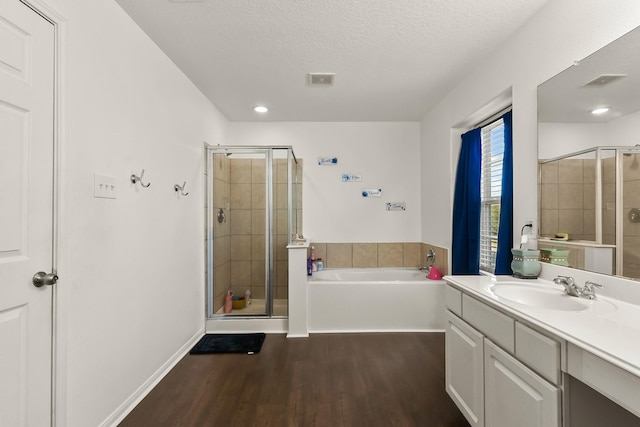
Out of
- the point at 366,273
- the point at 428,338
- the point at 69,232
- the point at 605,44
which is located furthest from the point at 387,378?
the point at 605,44

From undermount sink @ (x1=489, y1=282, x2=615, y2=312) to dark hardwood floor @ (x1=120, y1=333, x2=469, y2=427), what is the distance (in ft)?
2.76

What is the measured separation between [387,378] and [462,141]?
240cm

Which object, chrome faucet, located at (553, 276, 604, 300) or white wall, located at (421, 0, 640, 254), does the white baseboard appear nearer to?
chrome faucet, located at (553, 276, 604, 300)

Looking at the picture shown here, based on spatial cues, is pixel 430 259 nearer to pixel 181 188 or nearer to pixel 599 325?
pixel 599 325

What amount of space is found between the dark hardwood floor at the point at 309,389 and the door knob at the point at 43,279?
106 cm

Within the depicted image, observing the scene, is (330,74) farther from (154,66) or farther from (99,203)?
(99,203)

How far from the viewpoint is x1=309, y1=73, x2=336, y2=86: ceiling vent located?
103 inches

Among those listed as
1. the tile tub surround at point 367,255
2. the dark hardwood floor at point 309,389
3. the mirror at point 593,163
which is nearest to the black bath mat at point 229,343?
the dark hardwood floor at point 309,389

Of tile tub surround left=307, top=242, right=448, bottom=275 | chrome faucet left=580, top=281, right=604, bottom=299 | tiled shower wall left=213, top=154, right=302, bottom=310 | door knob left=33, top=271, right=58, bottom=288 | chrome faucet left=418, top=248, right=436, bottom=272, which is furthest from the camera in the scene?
tile tub surround left=307, top=242, right=448, bottom=275

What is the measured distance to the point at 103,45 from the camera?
5.38 ft

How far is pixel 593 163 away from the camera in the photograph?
4.79 ft

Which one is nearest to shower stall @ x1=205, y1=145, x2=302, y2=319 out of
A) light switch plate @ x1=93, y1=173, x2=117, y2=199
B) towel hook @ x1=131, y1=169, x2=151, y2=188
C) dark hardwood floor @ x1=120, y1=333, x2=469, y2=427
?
dark hardwood floor @ x1=120, y1=333, x2=469, y2=427

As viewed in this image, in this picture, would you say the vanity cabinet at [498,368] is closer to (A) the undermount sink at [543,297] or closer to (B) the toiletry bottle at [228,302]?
(A) the undermount sink at [543,297]

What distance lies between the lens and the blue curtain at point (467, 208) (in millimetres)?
2844
